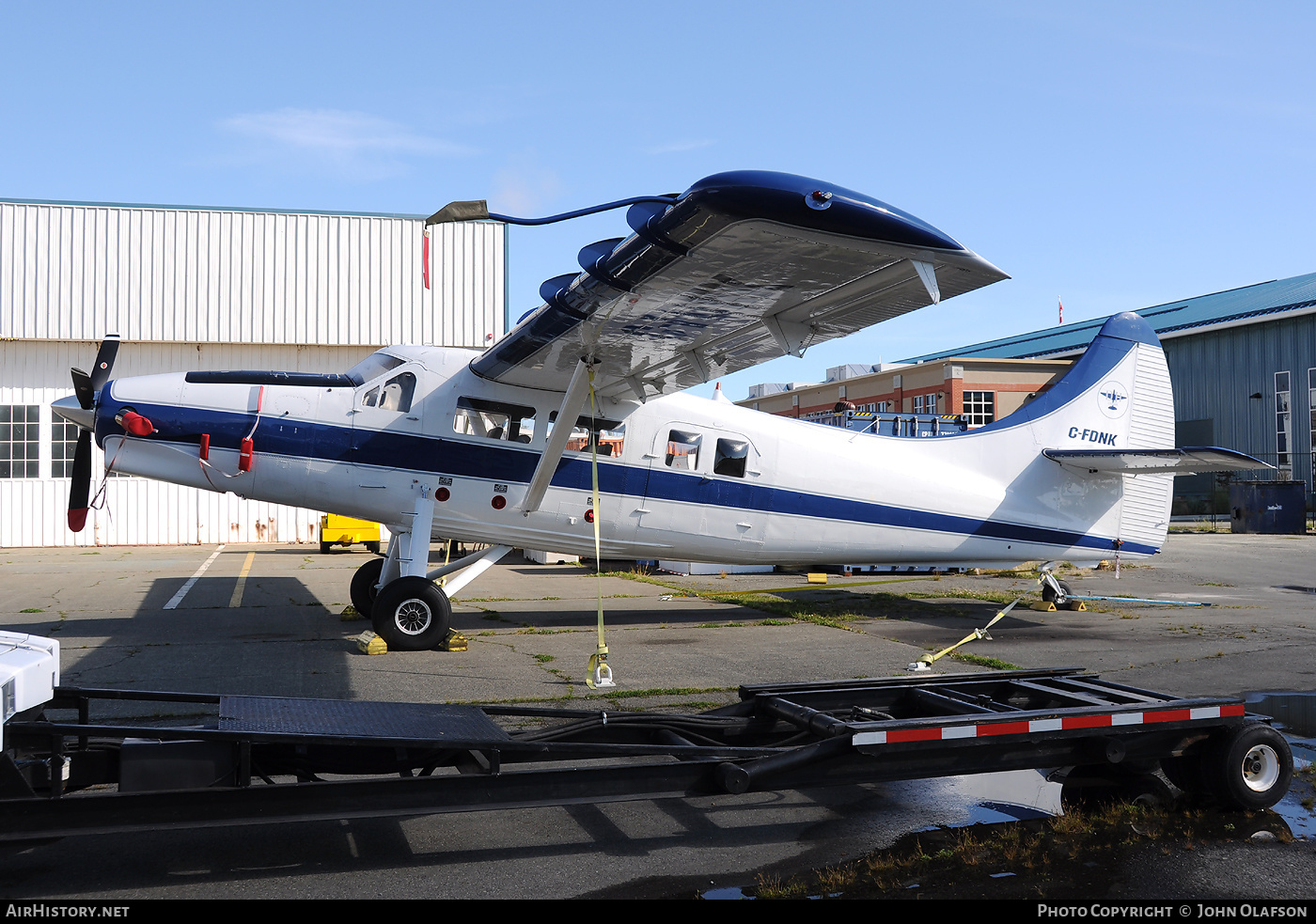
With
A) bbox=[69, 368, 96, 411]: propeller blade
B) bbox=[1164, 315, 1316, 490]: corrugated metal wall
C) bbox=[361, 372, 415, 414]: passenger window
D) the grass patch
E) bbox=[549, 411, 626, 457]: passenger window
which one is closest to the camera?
the grass patch

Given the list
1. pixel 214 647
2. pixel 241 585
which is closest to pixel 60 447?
pixel 241 585

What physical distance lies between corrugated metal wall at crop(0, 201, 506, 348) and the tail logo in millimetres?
18400

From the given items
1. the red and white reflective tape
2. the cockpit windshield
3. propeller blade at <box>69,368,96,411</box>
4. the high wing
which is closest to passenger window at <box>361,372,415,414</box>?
the cockpit windshield

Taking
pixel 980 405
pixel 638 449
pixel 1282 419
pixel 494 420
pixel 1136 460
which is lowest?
pixel 1136 460

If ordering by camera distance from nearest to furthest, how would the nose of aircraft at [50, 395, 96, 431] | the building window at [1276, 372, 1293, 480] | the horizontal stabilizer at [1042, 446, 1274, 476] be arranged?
the nose of aircraft at [50, 395, 96, 431] → the horizontal stabilizer at [1042, 446, 1274, 476] → the building window at [1276, 372, 1293, 480]

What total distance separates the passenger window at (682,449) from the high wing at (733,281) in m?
1.19

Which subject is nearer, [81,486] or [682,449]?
[81,486]

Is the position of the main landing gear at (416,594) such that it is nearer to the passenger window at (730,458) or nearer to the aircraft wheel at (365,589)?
the aircraft wheel at (365,589)

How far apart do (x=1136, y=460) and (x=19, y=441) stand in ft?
93.7

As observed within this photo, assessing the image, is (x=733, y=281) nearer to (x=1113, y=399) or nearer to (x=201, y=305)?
(x=1113, y=399)

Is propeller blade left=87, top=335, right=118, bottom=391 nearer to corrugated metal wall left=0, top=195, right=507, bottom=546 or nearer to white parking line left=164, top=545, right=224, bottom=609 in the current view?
white parking line left=164, top=545, right=224, bottom=609

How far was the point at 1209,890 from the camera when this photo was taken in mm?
3680

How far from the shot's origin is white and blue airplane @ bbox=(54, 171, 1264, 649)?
7.74 m

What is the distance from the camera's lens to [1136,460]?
1132 centimetres
